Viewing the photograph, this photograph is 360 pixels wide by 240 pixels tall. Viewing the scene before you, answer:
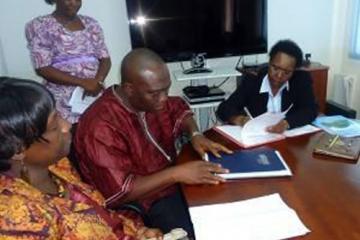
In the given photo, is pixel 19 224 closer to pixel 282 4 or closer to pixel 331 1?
pixel 282 4

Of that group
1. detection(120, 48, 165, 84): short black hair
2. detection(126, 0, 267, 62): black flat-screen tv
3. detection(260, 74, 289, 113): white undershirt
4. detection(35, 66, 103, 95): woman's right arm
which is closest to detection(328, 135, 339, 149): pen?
detection(260, 74, 289, 113): white undershirt

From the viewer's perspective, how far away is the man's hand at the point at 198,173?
4.31 feet

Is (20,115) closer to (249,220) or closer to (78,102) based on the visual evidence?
(249,220)

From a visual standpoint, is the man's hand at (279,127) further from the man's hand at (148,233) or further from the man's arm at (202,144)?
the man's hand at (148,233)

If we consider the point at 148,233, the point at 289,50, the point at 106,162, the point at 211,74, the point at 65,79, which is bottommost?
the point at 148,233

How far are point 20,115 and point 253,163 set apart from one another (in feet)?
2.81

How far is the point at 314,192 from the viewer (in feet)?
4.02

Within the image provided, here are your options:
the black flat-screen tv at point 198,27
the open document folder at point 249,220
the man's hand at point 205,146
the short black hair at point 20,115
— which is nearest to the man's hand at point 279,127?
the man's hand at point 205,146

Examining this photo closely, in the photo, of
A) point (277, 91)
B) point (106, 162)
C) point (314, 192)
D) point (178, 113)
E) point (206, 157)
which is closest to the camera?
point (314, 192)

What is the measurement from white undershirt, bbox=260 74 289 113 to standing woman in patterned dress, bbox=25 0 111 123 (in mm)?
993

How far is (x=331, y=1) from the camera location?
3354mm

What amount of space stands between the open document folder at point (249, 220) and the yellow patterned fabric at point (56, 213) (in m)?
0.28

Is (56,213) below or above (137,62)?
below

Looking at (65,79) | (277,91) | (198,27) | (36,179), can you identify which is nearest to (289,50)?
(277,91)
